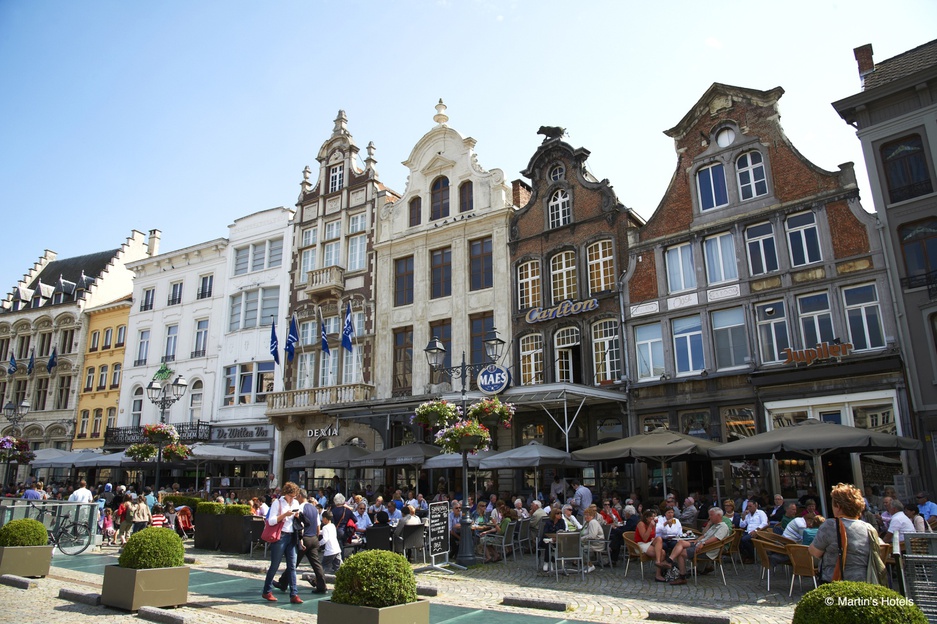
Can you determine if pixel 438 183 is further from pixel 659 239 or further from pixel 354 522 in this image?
pixel 354 522

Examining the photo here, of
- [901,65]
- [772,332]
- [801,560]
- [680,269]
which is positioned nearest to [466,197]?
[680,269]

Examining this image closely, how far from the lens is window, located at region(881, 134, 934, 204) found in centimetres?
1806

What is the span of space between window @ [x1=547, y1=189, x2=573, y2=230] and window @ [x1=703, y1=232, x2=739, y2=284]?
18.1ft

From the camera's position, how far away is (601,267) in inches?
944

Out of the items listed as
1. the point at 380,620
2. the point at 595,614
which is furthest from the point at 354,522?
the point at 380,620

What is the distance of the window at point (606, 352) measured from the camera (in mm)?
22766

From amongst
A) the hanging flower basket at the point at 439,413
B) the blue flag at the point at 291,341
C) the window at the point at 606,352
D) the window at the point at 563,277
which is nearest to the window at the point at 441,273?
the window at the point at 563,277

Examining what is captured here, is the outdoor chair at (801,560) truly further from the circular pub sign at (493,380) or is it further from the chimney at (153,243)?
the chimney at (153,243)

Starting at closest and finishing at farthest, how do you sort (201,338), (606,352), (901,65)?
1. (901,65)
2. (606,352)
3. (201,338)

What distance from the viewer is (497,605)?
32.5 feet

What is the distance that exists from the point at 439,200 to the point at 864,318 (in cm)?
1731

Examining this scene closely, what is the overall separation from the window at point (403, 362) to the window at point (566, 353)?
6.67 meters

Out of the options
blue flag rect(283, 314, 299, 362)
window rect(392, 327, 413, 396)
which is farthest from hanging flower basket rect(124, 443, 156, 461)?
window rect(392, 327, 413, 396)

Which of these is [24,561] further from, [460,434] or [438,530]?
[460,434]
